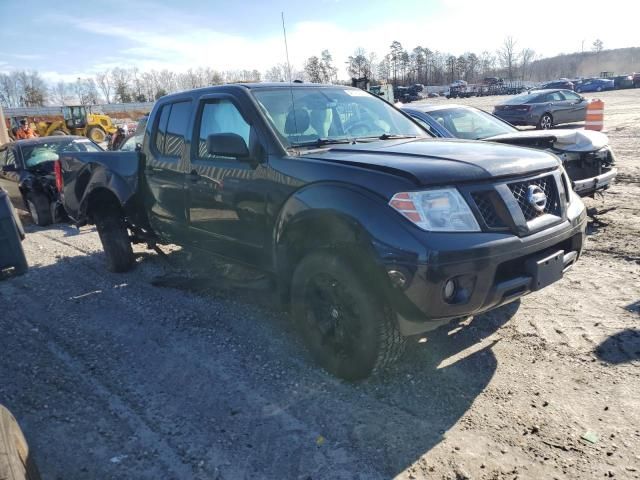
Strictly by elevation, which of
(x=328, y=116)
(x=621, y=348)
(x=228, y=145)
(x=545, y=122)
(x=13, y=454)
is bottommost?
(x=621, y=348)

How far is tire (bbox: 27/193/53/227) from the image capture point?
9039 mm

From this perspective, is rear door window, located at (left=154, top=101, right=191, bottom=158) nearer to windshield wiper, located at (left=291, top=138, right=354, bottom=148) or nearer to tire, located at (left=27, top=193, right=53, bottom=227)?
windshield wiper, located at (left=291, top=138, right=354, bottom=148)

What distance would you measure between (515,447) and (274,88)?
3.11 metres

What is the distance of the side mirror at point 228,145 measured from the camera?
3500 millimetres

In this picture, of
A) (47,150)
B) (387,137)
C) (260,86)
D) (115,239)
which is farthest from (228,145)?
(47,150)

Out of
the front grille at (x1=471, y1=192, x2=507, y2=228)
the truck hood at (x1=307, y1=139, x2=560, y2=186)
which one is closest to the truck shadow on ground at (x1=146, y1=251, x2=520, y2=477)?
the front grille at (x1=471, y1=192, x2=507, y2=228)

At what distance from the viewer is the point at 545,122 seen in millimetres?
18703

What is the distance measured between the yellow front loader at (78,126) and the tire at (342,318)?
29536mm

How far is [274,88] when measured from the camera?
4.05 meters

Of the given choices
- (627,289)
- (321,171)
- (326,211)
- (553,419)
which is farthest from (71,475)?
(627,289)

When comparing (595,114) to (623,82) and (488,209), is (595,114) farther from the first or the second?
(623,82)

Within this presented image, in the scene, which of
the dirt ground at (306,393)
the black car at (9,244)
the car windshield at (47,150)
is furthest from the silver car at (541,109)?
the black car at (9,244)

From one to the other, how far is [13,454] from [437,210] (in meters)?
2.28

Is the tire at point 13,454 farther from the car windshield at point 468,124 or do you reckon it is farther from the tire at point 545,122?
the tire at point 545,122
